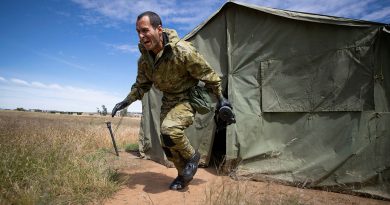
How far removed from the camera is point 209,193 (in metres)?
3.30

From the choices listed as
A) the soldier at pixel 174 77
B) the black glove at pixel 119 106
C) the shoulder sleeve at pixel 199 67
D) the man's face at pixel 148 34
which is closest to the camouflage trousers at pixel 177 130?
the soldier at pixel 174 77

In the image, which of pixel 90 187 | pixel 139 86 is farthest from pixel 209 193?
pixel 139 86

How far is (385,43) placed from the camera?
3486mm

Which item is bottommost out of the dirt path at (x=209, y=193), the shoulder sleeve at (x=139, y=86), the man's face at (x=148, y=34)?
the dirt path at (x=209, y=193)

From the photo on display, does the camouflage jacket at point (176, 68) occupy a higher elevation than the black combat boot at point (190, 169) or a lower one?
higher

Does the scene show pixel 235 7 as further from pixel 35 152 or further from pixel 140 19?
pixel 35 152

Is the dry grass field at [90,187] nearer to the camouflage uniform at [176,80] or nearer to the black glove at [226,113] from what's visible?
the camouflage uniform at [176,80]

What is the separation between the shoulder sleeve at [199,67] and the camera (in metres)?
3.15

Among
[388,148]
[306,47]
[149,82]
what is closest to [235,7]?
[306,47]

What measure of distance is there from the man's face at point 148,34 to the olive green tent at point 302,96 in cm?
193

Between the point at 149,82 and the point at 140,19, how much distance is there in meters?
0.95

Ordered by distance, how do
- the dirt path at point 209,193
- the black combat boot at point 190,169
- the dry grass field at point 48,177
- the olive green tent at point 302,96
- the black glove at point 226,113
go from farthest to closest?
the olive green tent at point 302,96, the black combat boot at point 190,169, the black glove at point 226,113, the dirt path at point 209,193, the dry grass field at point 48,177

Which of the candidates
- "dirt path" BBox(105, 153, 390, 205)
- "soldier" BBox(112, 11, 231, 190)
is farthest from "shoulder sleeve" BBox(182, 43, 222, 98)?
"dirt path" BBox(105, 153, 390, 205)

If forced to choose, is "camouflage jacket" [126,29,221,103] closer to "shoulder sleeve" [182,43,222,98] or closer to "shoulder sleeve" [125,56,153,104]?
"shoulder sleeve" [182,43,222,98]
